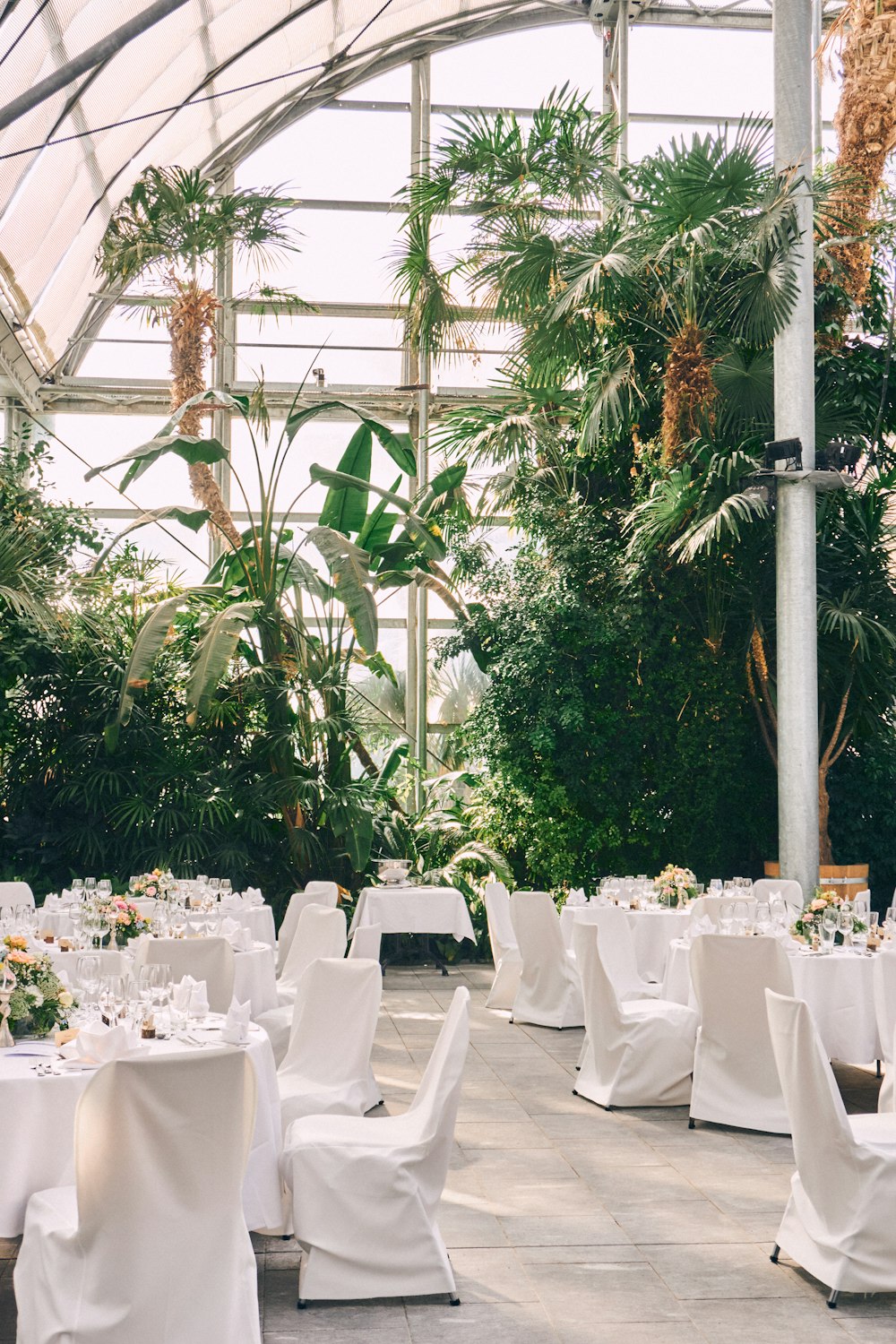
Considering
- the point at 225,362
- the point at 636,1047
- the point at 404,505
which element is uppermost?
the point at 225,362

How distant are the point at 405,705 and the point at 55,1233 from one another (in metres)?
10.8

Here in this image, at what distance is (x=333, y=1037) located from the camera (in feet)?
16.0

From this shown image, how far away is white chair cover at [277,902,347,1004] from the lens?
6.21 metres

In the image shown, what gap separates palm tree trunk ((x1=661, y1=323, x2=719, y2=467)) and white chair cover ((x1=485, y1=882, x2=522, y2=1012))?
325 centimetres

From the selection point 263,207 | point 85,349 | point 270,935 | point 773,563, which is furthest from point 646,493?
point 85,349

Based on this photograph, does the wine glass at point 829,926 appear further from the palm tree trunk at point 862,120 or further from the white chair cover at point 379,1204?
the palm tree trunk at point 862,120

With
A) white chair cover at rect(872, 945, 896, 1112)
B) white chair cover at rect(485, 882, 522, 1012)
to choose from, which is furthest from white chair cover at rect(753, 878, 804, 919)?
white chair cover at rect(872, 945, 896, 1112)

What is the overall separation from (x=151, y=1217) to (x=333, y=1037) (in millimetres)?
1978

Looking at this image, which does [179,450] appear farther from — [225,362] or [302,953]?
[225,362]

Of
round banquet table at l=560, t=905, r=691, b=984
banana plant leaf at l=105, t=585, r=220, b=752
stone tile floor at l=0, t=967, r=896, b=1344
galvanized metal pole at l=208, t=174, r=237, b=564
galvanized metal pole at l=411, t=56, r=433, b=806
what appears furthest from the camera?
galvanized metal pole at l=208, t=174, r=237, b=564

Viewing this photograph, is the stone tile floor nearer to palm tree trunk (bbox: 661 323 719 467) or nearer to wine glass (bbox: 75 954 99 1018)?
wine glass (bbox: 75 954 99 1018)

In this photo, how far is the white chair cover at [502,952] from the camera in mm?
8430

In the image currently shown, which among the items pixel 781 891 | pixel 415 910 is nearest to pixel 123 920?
pixel 415 910

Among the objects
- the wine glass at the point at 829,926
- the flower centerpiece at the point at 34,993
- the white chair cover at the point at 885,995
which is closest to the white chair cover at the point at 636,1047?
the wine glass at the point at 829,926
